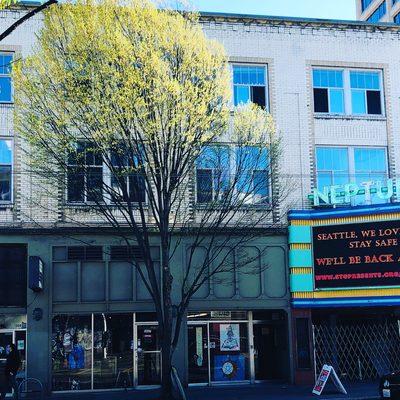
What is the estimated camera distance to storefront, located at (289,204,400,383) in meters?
22.2

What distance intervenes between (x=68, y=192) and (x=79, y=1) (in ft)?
20.5

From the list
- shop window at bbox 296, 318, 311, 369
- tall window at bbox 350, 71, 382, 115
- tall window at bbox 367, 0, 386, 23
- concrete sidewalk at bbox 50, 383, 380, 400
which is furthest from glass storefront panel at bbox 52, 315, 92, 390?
tall window at bbox 367, 0, 386, 23

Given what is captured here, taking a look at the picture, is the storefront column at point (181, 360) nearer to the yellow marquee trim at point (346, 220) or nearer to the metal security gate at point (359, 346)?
the metal security gate at point (359, 346)

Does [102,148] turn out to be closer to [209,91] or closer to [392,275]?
[209,91]

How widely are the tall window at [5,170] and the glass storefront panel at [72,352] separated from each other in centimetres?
438

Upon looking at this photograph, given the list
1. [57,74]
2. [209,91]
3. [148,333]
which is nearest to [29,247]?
[148,333]

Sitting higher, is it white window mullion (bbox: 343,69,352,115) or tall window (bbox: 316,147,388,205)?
white window mullion (bbox: 343,69,352,115)

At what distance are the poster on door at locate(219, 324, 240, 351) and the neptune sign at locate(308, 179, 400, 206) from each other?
5243 millimetres

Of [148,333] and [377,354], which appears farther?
[377,354]

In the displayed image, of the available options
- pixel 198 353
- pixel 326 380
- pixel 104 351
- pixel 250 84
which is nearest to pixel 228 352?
pixel 198 353

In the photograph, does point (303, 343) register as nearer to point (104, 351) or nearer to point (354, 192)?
point (354, 192)

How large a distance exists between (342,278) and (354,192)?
299cm

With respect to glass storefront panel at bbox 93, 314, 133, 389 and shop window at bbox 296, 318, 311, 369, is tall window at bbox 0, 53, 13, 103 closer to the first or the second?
glass storefront panel at bbox 93, 314, 133, 389

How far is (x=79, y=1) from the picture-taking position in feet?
55.4
